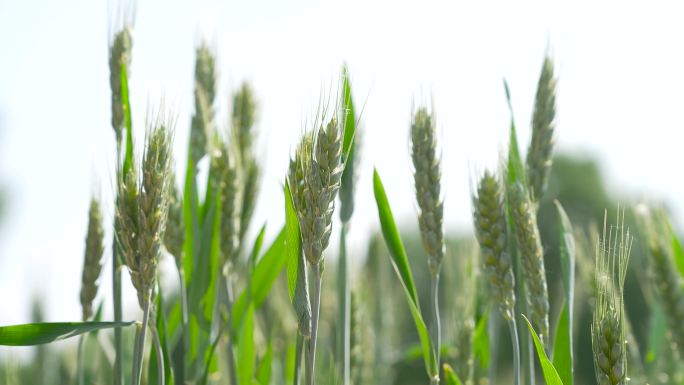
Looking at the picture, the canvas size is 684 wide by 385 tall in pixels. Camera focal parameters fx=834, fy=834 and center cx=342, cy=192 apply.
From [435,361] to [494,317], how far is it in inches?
28.8

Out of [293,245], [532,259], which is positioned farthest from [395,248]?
[293,245]

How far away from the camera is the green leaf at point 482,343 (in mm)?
2461

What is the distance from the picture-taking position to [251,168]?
2.39 meters

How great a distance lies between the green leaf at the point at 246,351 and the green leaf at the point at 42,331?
2.10ft

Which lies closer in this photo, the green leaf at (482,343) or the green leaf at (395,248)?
the green leaf at (395,248)

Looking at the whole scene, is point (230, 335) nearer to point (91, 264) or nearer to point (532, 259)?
point (91, 264)

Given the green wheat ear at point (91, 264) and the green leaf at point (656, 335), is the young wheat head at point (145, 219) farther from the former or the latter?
the green leaf at point (656, 335)

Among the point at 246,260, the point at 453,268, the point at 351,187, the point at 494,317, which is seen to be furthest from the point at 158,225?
the point at 453,268

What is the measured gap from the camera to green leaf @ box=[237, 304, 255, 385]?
2.33m

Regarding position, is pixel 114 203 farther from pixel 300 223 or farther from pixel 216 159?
pixel 216 159

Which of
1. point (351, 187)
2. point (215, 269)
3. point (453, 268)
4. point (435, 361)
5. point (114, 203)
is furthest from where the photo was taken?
point (453, 268)

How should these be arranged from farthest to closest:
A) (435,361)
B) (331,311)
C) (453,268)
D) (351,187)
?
(331,311) → (453,268) → (351,187) → (435,361)

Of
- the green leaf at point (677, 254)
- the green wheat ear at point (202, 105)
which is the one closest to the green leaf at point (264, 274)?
the green wheat ear at point (202, 105)

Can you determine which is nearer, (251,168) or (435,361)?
(435,361)
